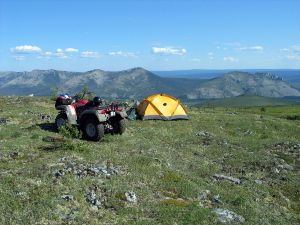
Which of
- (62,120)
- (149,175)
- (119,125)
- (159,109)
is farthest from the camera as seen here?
(159,109)

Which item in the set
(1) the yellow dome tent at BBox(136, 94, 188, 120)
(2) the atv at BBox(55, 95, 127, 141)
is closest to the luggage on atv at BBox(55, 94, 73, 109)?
(2) the atv at BBox(55, 95, 127, 141)

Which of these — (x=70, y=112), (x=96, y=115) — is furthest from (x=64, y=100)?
(x=96, y=115)

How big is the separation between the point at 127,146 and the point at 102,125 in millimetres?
2282

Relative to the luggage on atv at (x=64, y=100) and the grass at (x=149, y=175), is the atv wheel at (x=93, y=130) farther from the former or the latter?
the luggage on atv at (x=64, y=100)

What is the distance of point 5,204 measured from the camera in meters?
14.7

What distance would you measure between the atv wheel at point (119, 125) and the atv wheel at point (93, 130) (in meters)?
2.07

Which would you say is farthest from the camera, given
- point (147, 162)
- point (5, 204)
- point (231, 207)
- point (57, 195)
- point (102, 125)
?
point (102, 125)

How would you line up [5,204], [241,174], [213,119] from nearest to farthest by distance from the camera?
1. [5,204]
2. [241,174]
3. [213,119]

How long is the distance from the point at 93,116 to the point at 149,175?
9.04m

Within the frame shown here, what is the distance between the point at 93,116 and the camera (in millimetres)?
27188

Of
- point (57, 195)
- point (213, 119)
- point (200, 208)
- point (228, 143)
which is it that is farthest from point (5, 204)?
point (213, 119)

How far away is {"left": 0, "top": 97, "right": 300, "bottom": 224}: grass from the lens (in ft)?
49.7

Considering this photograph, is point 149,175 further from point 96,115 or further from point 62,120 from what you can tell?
point 62,120

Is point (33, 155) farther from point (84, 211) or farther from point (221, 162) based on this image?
point (221, 162)
